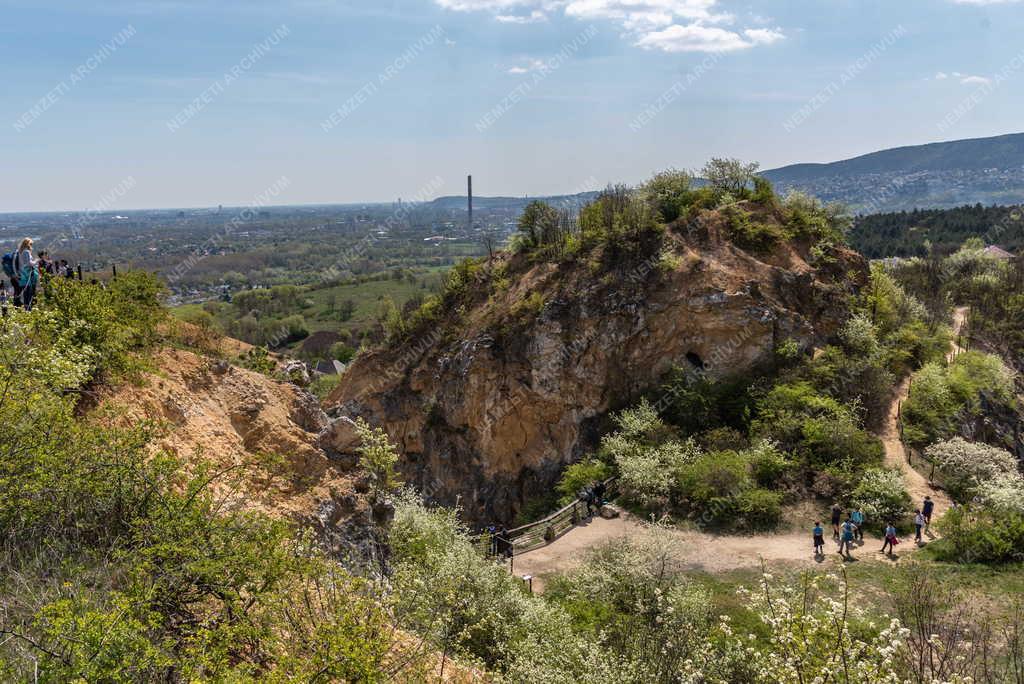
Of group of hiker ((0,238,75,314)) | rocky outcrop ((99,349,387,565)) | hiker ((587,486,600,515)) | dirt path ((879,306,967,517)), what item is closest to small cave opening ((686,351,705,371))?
dirt path ((879,306,967,517))

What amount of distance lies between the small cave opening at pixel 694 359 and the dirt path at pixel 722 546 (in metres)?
6.66

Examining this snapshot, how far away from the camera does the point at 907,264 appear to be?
40875 millimetres

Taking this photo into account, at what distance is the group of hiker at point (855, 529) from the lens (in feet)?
48.9

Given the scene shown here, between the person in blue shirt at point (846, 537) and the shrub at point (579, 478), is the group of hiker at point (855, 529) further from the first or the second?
the shrub at point (579, 478)

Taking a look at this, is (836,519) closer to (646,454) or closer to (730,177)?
(646,454)

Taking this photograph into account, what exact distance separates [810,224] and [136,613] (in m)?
26.1

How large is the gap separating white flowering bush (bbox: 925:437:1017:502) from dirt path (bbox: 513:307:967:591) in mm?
503

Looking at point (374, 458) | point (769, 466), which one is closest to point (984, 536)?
point (769, 466)

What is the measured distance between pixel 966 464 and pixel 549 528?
12548mm

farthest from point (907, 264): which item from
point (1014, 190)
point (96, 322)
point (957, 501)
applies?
point (1014, 190)

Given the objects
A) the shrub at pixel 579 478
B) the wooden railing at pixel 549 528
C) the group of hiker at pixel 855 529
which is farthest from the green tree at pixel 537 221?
the group of hiker at pixel 855 529

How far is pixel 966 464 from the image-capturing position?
1738 centimetres

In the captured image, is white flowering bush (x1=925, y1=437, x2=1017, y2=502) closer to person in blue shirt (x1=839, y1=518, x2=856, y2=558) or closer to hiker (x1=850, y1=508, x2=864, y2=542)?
hiker (x1=850, y1=508, x2=864, y2=542)

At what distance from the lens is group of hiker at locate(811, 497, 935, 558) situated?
14.9 metres
